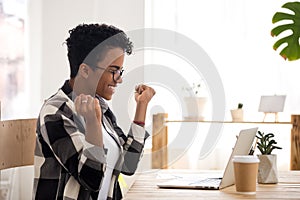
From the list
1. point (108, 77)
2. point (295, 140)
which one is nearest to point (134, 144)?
point (108, 77)

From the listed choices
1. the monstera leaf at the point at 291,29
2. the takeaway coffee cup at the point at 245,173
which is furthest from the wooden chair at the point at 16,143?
the monstera leaf at the point at 291,29

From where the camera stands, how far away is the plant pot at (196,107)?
4500 millimetres

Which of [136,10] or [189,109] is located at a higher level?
[136,10]

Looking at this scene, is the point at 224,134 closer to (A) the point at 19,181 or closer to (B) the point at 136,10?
(B) the point at 136,10

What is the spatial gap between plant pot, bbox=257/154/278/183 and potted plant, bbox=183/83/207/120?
2229 millimetres

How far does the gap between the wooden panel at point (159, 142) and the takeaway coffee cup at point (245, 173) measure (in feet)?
7.56

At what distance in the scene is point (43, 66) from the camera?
15.1 feet

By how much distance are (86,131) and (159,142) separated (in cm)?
252

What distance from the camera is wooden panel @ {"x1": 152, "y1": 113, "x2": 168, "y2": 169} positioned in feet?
14.1

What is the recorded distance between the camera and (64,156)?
1.92 m

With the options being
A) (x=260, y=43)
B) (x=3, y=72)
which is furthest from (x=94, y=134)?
(x=260, y=43)

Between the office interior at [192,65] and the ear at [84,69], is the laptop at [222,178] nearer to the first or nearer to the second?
the ear at [84,69]

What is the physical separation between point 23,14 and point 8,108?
2.38 ft

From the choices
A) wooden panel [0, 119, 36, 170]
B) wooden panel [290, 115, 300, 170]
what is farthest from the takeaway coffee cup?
wooden panel [290, 115, 300, 170]
